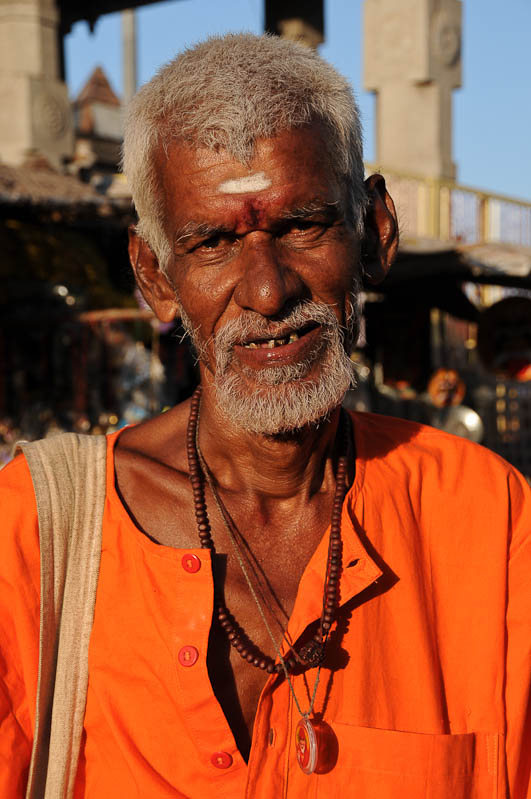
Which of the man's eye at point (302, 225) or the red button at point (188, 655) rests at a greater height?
the man's eye at point (302, 225)

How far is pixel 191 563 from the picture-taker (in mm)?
1781

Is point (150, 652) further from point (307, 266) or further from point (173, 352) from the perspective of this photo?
point (173, 352)

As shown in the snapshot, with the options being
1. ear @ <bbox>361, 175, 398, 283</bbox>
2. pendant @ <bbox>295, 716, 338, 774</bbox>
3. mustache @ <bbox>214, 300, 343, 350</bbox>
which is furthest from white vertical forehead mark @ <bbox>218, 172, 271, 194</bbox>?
pendant @ <bbox>295, 716, 338, 774</bbox>

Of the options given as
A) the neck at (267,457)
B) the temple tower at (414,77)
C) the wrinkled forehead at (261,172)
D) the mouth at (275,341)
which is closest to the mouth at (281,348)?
the mouth at (275,341)

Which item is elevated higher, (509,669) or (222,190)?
(222,190)

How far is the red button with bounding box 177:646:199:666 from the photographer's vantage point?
5.57 feet

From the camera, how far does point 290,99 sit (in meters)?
1.80

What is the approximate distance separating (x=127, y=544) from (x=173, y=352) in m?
4.69

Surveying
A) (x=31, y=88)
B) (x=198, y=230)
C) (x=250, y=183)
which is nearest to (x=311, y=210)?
(x=250, y=183)

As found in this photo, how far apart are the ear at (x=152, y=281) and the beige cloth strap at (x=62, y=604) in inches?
17.5

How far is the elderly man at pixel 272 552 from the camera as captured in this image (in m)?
1.70

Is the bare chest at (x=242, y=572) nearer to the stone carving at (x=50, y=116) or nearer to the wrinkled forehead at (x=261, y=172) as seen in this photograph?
the wrinkled forehead at (x=261, y=172)

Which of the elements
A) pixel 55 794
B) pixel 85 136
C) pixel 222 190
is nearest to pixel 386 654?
pixel 55 794

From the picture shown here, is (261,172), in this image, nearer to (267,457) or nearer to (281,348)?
(281,348)
